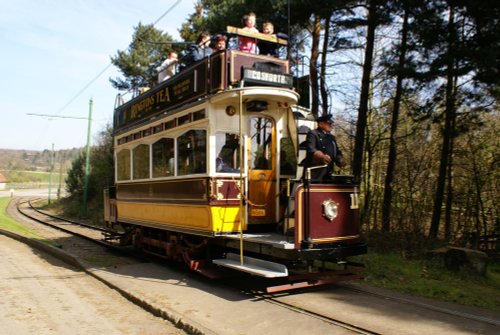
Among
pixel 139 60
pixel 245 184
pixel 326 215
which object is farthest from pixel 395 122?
pixel 139 60

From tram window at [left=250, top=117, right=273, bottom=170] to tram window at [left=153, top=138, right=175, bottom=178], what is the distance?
162 centimetres

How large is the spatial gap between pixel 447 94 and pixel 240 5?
668 cm

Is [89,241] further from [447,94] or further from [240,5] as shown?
[447,94]

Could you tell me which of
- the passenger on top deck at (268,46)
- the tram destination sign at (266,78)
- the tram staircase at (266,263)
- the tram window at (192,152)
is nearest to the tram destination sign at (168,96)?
the tram window at (192,152)

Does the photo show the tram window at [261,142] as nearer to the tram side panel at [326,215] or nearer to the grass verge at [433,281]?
the tram side panel at [326,215]

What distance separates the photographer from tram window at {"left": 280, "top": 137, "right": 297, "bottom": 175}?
7.93m

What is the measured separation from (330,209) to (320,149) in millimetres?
1001

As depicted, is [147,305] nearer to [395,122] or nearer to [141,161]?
[141,161]

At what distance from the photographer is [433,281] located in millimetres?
7402

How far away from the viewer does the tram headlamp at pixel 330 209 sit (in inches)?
249

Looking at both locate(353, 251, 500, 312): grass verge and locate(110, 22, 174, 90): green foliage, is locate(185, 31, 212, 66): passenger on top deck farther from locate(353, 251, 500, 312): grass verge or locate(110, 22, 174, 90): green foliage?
locate(110, 22, 174, 90): green foliage

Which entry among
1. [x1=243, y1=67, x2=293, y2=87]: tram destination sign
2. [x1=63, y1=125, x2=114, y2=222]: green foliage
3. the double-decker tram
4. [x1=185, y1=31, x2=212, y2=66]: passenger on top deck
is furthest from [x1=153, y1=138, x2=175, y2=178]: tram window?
[x1=63, y1=125, x2=114, y2=222]: green foliage

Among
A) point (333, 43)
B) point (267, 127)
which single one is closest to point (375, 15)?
point (333, 43)

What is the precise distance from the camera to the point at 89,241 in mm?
14609
